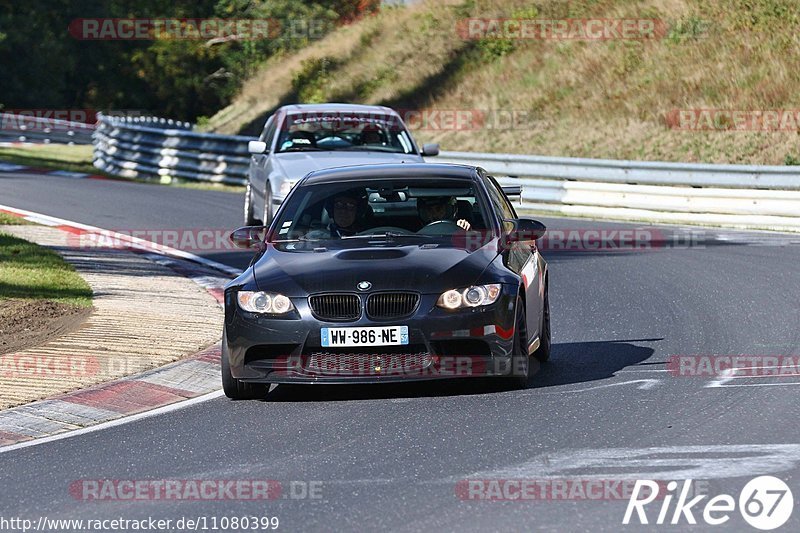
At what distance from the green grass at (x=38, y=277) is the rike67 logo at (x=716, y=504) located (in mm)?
7899

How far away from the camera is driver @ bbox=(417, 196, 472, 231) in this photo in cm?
1048

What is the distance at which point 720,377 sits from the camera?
388 inches

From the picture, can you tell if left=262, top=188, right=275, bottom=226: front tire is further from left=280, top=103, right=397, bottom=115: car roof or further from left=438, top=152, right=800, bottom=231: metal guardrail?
left=438, top=152, right=800, bottom=231: metal guardrail

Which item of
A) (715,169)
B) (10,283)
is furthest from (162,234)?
(715,169)

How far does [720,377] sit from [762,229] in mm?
12622

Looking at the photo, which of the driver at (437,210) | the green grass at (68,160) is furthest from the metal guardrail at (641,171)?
the driver at (437,210)

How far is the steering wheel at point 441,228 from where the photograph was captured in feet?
33.7

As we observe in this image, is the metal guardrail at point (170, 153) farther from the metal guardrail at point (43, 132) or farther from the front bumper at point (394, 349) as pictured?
the front bumper at point (394, 349)

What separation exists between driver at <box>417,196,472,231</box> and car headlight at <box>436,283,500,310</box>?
1.24m

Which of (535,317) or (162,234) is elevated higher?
(535,317)

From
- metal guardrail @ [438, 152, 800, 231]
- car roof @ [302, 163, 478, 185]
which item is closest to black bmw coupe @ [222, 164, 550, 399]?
car roof @ [302, 163, 478, 185]

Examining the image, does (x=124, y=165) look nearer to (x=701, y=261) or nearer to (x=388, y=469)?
(x=701, y=261)

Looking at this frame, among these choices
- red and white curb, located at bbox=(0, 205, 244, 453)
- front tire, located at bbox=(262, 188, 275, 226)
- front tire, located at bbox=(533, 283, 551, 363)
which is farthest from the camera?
front tire, located at bbox=(262, 188, 275, 226)

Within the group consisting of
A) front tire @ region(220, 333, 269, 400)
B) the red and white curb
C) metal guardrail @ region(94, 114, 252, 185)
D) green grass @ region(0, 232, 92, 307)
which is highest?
front tire @ region(220, 333, 269, 400)
